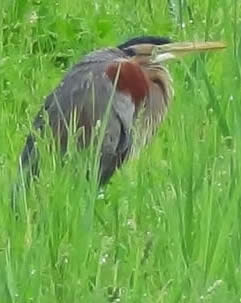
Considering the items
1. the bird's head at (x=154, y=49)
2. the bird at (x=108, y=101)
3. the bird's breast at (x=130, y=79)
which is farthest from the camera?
the bird's head at (x=154, y=49)

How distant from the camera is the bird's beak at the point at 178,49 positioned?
5.53 meters

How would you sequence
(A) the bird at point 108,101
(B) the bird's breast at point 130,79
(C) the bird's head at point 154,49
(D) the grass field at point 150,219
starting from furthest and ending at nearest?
(C) the bird's head at point 154,49
(B) the bird's breast at point 130,79
(A) the bird at point 108,101
(D) the grass field at point 150,219

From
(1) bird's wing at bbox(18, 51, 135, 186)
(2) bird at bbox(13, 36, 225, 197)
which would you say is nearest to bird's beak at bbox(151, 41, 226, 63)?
(2) bird at bbox(13, 36, 225, 197)

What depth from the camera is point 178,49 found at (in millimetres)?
5629

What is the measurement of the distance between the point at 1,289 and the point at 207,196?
2.29 feet

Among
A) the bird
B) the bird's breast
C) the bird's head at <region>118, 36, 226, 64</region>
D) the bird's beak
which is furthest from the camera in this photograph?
the bird's head at <region>118, 36, 226, 64</region>

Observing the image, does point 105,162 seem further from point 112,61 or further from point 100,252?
point 100,252

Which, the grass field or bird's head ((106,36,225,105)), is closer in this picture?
the grass field

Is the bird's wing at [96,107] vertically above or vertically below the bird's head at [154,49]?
below

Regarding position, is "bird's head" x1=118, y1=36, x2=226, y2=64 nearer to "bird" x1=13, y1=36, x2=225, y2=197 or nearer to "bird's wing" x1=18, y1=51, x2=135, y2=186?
"bird" x1=13, y1=36, x2=225, y2=197

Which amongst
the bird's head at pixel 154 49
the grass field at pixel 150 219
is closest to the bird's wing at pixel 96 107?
the grass field at pixel 150 219

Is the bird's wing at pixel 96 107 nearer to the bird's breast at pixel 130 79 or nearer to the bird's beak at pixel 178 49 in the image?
the bird's breast at pixel 130 79

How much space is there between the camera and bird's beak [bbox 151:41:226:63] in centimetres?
553

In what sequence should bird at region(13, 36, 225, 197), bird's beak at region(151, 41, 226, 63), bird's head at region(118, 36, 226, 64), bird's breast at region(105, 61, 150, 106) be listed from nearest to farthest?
bird at region(13, 36, 225, 197) < bird's breast at region(105, 61, 150, 106) < bird's beak at region(151, 41, 226, 63) < bird's head at region(118, 36, 226, 64)
